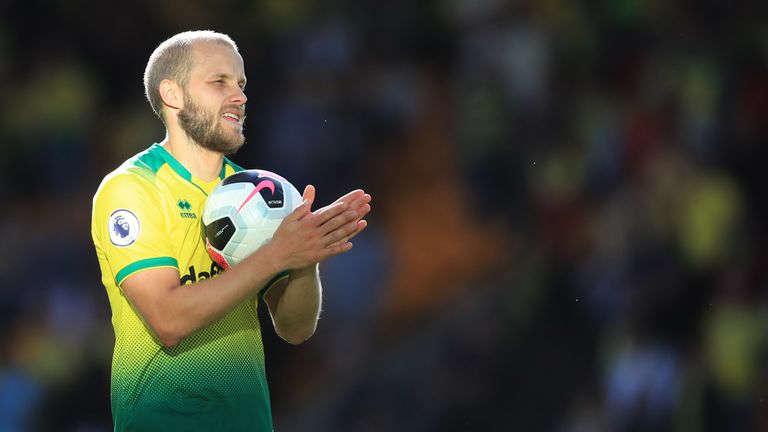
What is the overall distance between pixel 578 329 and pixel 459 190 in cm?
197

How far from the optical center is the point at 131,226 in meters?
3.25

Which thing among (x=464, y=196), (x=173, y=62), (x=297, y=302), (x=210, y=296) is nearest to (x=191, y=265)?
(x=210, y=296)

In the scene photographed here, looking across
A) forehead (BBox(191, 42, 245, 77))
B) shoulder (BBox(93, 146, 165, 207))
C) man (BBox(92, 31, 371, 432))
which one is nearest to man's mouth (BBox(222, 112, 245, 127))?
man (BBox(92, 31, 371, 432))

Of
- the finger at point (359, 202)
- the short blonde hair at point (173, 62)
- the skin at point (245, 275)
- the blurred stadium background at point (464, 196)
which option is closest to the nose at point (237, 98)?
the short blonde hair at point (173, 62)

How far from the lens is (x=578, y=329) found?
8211 millimetres

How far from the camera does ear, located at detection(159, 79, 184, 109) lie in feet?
11.4

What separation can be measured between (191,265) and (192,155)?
35cm

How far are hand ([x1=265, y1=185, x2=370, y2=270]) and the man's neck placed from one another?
44 cm

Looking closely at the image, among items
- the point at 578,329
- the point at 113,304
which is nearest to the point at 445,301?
the point at 578,329

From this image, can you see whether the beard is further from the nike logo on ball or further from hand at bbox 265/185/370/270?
hand at bbox 265/185/370/270

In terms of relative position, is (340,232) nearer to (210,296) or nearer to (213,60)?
(210,296)

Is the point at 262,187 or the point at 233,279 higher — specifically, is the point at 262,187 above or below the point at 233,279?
above

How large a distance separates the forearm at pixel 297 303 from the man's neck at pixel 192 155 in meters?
0.41

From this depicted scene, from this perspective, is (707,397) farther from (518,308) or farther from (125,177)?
(125,177)
